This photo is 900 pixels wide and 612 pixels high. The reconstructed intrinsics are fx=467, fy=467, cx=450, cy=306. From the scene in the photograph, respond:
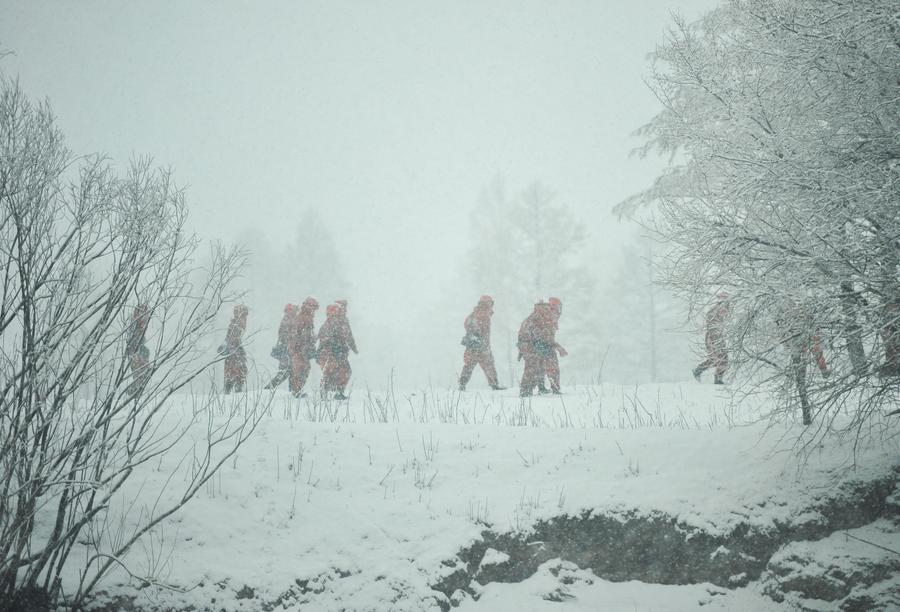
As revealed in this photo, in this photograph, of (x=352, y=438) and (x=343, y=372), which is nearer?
(x=352, y=438)

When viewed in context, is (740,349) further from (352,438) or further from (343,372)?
(343,372)

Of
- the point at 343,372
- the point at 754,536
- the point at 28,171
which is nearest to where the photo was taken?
the point at 28,171

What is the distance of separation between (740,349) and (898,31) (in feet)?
8.00

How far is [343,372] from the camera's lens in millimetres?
9117

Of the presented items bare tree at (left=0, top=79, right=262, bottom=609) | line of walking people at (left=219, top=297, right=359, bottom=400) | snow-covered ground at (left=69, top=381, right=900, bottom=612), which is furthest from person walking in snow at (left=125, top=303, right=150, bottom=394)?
line of walking people at (left=219, top=297, right=359, bottom=400)

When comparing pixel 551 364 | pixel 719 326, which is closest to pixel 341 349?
pixel 551 364

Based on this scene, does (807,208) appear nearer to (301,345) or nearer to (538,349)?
(538,349)

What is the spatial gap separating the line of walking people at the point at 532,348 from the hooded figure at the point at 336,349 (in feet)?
7.73

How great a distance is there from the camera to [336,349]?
9141mm

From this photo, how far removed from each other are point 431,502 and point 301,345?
6303 millimetres

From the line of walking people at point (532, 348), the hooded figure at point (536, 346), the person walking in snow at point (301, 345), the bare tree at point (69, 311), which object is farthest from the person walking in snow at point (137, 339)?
the hooded figure at point (536, 346)

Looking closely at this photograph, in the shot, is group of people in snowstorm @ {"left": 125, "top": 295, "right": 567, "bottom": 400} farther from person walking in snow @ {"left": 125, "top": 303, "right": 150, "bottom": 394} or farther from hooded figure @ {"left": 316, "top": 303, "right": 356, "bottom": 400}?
person walking in snow @ {"left": 125, "top": 303, "right": 150, "bottom": 394}

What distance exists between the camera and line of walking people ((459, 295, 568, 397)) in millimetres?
9336

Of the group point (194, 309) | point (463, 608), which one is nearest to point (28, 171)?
point (194, 309)
